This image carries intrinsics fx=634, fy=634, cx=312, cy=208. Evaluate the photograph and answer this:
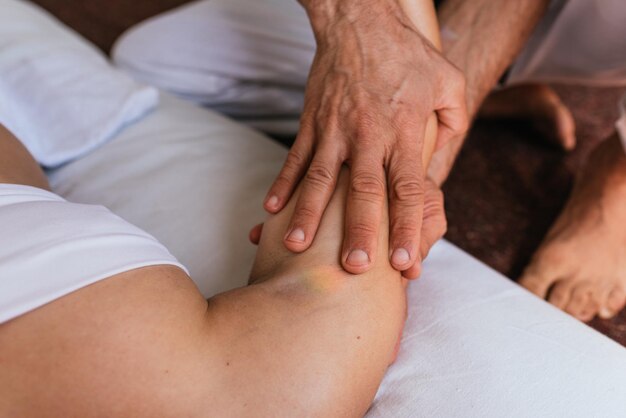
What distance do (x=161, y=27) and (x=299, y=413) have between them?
1.00 meters

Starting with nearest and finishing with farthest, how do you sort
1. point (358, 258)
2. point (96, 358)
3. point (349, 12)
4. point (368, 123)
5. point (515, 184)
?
1. point (96, 358)
2. point (358, 258)
3. point (368, 123)
4. point (349, 12)
5. point (515, 184)

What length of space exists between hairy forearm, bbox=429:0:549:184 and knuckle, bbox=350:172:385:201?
12.6 inches

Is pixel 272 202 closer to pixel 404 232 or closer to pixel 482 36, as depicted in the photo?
pixel 404 232

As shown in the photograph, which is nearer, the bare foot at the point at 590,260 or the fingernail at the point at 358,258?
the fingernail at the point at 358,258

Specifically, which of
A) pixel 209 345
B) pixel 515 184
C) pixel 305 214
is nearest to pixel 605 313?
pixel 515 184

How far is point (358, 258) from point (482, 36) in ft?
1.91

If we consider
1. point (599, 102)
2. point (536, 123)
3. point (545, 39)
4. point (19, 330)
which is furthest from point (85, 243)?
point (599, 102)

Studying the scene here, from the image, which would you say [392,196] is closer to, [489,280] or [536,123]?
[489,280]

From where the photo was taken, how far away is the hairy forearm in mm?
1032

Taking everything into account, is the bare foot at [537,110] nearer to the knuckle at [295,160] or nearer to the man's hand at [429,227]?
the man's hand at [429,227]

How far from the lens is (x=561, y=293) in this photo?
3.28ft

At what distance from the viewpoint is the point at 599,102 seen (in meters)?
1.59

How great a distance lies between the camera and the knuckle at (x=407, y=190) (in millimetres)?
706

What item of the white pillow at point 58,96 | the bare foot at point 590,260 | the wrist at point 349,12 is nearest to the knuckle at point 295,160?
the wrist at point 349,12
